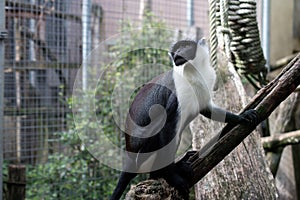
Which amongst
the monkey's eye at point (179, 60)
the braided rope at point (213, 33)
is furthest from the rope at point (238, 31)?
the monkey's eye at point (179, 60)

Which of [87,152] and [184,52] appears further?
[87,152]

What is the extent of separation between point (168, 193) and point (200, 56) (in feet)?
1.91

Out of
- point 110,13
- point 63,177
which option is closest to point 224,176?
point 63,177

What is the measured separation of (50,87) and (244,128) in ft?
8.02

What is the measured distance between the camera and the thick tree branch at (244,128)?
1.32 metres

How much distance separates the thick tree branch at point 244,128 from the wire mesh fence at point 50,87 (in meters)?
1.88

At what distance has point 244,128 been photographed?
4.55 feet

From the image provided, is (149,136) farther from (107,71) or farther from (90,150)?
(107,71)

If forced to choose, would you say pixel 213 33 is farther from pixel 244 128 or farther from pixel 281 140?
pixel 281 140

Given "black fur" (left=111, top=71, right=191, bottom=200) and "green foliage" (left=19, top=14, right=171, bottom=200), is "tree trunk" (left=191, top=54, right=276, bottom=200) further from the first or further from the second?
"green foliage" (left=19, top=14, right=171, bottom=200)

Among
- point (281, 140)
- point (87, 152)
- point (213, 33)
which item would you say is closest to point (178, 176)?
point (213, 33)

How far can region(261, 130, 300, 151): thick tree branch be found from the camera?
2500mm

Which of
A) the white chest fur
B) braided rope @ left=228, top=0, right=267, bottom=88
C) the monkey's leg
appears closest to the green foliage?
braided rope @ left=228, top=0, right=267, bottom=88

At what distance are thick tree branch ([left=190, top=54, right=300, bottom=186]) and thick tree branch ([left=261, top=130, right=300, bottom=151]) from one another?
1219mm
